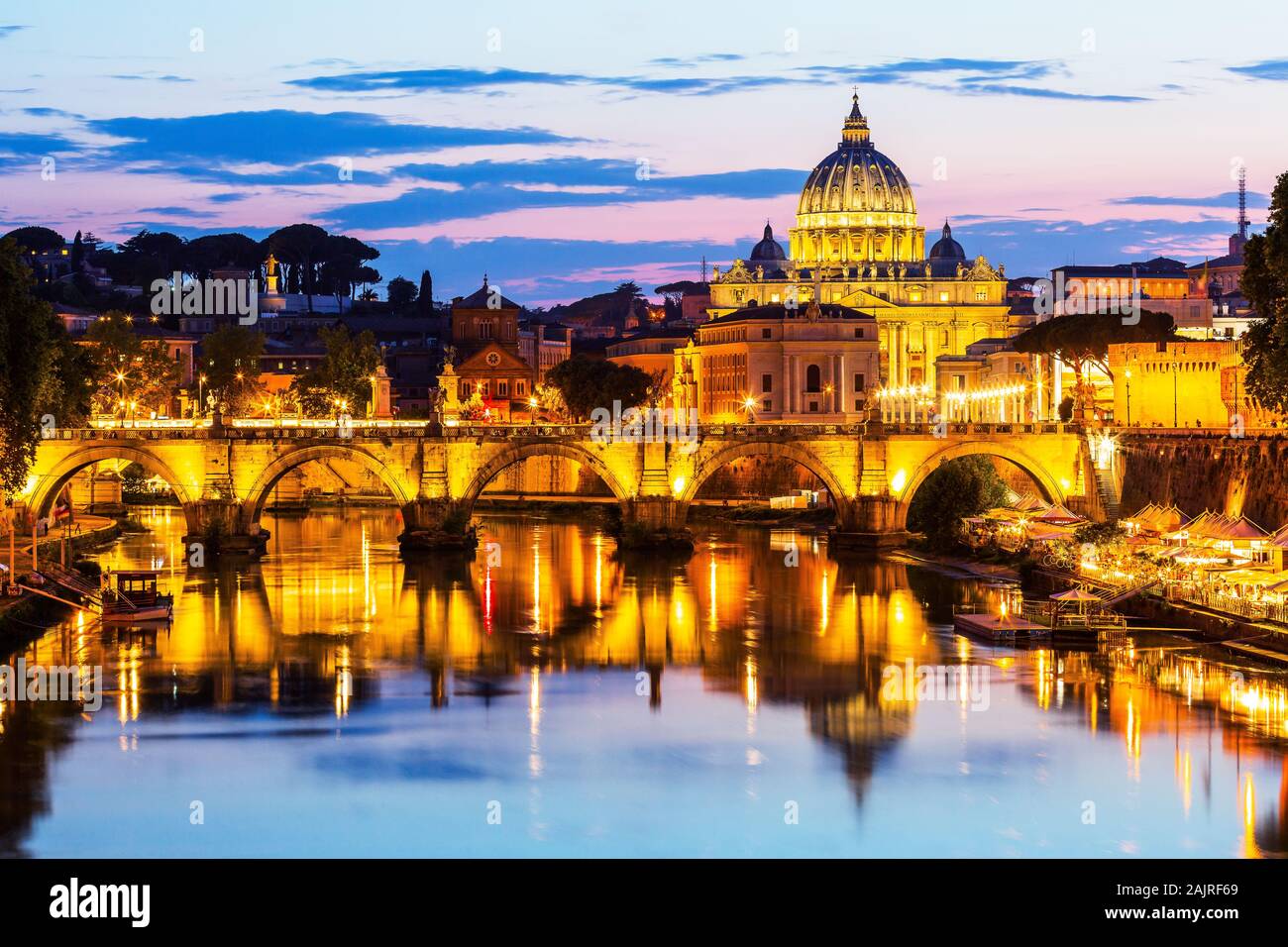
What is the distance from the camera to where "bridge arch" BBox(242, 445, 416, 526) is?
224 feet

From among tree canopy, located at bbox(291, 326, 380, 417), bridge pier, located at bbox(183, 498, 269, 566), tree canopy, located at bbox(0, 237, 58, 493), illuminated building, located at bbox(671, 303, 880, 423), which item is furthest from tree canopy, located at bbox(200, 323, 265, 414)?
tree canopy, located at bbox(0, 237, 58, 493)

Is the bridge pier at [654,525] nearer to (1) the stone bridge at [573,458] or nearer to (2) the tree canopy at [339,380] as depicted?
(1) the stone bridge at [573,458]

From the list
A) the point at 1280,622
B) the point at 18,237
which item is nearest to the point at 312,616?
the point at 1280,622

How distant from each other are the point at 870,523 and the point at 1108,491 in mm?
7591

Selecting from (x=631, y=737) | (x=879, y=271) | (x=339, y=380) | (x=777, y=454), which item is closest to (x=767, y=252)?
(x=879, y=271)

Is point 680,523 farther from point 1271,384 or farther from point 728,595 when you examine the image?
point 1271,384

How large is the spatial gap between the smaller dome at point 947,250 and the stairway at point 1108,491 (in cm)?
10205

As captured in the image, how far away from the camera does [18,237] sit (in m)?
162

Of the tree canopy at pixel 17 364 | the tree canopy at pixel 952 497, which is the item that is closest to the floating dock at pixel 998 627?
the tree canopy at pixel 952 497

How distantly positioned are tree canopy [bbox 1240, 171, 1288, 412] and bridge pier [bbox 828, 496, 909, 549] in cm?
1935

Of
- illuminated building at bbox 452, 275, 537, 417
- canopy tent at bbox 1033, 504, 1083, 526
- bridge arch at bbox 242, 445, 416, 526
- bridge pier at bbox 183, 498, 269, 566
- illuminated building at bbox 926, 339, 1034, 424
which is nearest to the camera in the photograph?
canopy tent at bbox 1033, 504, 1083, 526

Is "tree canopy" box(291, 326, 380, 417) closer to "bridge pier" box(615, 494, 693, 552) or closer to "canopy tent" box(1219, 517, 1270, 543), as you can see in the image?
"bridge pier" box(615, 494, 693, 552)

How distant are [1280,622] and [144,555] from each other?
3675 centimetres

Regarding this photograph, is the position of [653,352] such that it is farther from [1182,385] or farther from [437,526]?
[437,526]
